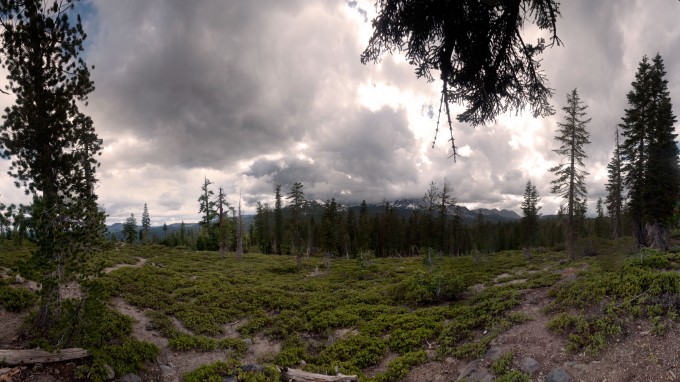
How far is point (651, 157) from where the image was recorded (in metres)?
27.2

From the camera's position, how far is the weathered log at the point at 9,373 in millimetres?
7831

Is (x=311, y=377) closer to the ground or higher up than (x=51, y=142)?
closer to the ground

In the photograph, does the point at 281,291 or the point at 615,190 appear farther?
the point at 615,190

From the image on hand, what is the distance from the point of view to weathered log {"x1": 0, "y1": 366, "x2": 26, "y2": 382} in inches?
308

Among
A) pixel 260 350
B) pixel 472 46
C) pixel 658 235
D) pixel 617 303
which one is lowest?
pixel 260 350

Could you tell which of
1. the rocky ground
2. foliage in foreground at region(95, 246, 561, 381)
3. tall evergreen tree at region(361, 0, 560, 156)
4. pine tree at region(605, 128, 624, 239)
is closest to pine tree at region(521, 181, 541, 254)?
pine tree at region(605, 128, 624, 239)

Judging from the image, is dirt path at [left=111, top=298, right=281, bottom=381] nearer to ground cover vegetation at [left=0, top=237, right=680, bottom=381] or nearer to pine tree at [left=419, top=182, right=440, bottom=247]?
ground cover vegetation at [left=0, top=237, right=680, bottom=381]

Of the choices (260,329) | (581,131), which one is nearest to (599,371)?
(260,329)

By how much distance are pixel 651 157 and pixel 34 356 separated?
40931 millimetres

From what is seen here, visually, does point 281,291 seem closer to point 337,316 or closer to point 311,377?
point 337,316

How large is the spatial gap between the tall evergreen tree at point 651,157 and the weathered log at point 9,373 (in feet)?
129

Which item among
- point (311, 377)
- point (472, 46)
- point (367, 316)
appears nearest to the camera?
point (472, 46)

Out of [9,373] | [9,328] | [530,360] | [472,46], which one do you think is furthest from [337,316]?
[472,46]

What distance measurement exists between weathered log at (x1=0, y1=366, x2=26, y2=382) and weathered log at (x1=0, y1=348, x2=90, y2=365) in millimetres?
247
